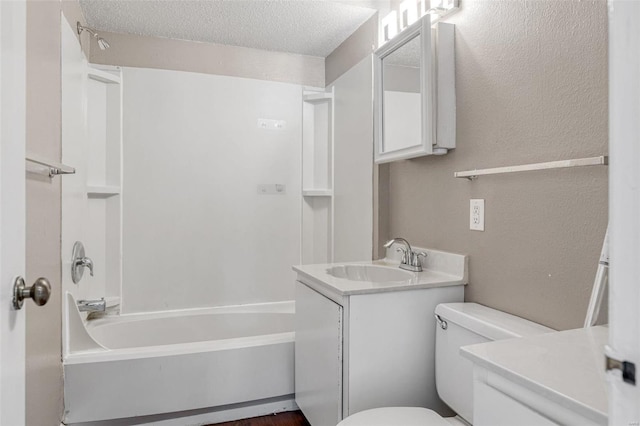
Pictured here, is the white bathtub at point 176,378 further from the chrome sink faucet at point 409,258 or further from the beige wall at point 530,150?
the beige wall at point 530,150

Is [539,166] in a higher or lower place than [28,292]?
higher

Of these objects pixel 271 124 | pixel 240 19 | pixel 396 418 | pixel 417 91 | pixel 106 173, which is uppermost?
pixel 240 19

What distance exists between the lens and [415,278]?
1671 mm

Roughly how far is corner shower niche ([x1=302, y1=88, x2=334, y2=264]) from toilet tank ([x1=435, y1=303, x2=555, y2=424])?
162 centimetres

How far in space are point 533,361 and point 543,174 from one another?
2.52 ft

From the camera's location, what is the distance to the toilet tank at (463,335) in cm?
124

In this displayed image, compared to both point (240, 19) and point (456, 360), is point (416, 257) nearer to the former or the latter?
point (456, 360)

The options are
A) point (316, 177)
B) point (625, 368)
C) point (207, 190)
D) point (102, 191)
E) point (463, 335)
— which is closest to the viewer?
point (625, 368)

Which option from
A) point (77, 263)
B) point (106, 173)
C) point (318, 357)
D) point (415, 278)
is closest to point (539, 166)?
point (415, 278)

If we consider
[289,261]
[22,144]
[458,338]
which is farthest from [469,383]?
[289,261]

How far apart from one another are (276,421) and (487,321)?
1.35 m

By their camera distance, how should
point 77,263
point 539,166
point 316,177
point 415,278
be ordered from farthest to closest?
point 316,177, point 77,263, point 415,278, point 539,166

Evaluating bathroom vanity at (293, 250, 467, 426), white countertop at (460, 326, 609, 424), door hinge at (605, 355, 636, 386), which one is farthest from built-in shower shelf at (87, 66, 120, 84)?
door hinge at (605, 355, 636, 386)

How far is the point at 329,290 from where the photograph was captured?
62.9 inches
